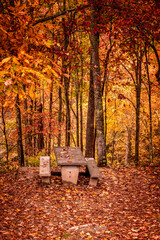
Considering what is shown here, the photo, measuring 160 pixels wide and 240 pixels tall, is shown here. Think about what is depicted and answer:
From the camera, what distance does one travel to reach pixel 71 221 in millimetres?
4742

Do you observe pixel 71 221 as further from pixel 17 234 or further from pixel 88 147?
pixel 88 147

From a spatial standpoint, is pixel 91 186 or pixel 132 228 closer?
pixel 132 228

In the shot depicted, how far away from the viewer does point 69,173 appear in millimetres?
6551

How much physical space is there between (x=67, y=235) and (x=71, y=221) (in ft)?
2.14

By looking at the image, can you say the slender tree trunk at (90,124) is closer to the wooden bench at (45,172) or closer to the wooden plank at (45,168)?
the wooden plank at (45,168)

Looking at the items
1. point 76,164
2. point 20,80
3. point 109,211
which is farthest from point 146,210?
point 20,80

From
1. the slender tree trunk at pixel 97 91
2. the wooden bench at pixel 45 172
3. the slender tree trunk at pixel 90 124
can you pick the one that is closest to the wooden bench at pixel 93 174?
the wooden bench at pixel 45 172

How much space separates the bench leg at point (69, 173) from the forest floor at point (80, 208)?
19 cm

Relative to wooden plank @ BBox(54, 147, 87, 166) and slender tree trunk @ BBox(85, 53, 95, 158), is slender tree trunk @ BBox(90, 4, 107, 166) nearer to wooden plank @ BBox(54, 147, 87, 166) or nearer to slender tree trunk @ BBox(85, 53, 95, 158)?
slender tree trunk @ BBox(85, 53, 95, 158)

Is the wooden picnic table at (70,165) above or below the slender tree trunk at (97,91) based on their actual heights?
below

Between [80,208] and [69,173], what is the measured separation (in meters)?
1.36

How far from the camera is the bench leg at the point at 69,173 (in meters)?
6.52

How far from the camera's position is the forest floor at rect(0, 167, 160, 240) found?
163 inches

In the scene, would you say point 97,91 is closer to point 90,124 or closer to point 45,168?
point 90,124
